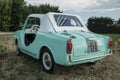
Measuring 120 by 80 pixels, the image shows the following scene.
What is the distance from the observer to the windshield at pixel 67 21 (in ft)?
24.9

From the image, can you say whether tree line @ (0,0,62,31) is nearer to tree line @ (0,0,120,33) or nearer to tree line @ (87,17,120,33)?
tree line @ (0,0,120,33)

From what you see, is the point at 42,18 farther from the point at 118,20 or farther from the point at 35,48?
the point at 118,20

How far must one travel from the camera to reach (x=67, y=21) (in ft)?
25.8

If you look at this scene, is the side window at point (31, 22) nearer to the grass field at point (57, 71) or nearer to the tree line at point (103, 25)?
the grass field at point (57, 71)

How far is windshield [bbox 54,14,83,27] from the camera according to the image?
7.58m

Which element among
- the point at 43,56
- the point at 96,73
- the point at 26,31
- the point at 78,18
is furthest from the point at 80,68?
the point at 26,31

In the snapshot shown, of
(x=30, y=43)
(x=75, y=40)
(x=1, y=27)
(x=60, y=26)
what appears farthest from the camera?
(x=1, y=27)

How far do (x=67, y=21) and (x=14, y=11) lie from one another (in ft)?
81.5

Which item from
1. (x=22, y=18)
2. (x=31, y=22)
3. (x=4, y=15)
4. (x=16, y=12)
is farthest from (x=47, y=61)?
(x=16, y=12)

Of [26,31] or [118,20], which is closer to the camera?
[26,31]

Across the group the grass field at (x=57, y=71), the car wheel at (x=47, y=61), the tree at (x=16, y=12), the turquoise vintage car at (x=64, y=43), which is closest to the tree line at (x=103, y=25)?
the tree at (x=16, y=12)

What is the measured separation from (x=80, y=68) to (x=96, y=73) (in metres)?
0.67

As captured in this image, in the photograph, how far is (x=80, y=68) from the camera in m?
7.54

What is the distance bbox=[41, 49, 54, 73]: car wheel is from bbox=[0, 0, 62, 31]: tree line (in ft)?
77.1
